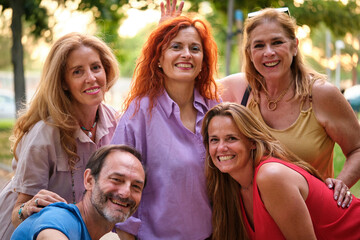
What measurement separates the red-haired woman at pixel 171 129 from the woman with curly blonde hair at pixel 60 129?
364 millimetres

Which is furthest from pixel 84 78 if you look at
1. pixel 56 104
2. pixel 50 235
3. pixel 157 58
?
pixel 50 235

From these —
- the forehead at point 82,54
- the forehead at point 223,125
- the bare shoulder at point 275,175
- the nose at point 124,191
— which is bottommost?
the nose at point 124,191

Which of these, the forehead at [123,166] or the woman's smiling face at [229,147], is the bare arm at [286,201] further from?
the forehead at [123,166]

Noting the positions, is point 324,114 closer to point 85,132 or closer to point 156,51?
point 156,51

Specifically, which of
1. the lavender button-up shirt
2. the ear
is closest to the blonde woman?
the lavender button-up shirt

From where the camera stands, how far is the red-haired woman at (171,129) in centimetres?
350

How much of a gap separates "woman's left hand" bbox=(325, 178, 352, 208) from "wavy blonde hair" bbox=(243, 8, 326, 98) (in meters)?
0.75

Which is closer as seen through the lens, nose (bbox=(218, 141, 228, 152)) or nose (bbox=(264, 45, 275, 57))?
nose (bbox=(218, 141, 228, 152))

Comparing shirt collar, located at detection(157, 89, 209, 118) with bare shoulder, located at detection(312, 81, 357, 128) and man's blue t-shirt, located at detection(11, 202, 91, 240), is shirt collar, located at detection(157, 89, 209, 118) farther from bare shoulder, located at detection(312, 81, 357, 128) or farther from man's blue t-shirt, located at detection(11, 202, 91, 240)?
man's blue t-shirt, located at detection(11, 202, 91, 240)

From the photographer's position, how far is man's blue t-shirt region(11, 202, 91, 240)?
2.65 meters

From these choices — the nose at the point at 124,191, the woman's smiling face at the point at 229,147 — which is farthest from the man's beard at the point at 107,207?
the woman's smiling face at the point at 229,147

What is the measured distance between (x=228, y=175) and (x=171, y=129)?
604 mm

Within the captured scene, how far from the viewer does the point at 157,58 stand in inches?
150

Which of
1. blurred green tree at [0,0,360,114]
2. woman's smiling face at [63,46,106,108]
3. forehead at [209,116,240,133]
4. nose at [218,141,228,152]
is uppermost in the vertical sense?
blurred green tree at [0,0,360,114]
